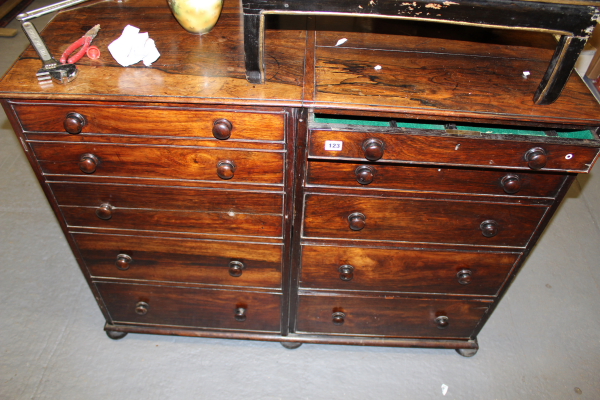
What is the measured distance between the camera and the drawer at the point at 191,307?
1866 mm

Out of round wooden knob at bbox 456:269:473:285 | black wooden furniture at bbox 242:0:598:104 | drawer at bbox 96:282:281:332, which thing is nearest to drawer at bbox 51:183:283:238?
drawer at bbox 96:282:281:332

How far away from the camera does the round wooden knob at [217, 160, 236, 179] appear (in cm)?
143

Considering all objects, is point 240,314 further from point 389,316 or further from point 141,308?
point 389,316

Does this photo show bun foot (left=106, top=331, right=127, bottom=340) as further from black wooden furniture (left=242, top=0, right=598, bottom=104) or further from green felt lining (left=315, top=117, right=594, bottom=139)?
black wooden furniture (left=242, top=0, right=598, bottom=104)

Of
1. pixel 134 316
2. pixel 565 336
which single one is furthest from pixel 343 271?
pixel 565 336

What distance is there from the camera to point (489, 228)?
1553mm

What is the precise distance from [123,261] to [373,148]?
39.1 inches

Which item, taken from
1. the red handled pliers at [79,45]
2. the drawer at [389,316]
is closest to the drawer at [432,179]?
the drawer at [389,316]

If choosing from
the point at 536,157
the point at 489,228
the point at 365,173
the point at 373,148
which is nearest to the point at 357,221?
the point at 365,173

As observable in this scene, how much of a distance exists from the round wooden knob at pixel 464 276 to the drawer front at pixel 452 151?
484 mm

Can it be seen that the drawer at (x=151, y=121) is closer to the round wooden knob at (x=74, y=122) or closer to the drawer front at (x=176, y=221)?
the round wooden knob at (x=74, y=122)

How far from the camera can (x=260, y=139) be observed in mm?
1399

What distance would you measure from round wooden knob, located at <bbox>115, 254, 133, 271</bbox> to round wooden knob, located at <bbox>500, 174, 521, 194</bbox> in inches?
50.6

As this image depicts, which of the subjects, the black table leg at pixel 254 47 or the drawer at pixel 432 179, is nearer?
the black table leg at pixel 254 47
